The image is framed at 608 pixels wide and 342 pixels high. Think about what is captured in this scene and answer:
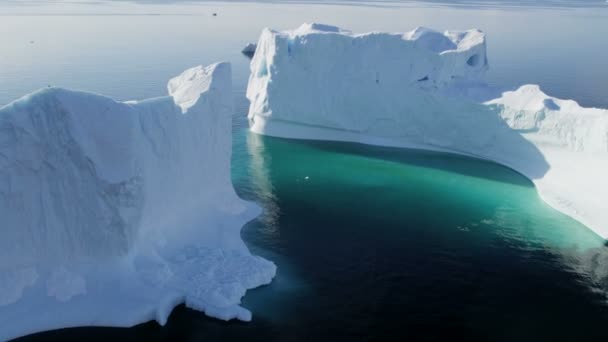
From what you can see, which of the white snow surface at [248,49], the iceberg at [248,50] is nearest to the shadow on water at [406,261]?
the iceberg at [248,50]

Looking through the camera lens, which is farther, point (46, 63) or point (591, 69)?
point (591, 69)

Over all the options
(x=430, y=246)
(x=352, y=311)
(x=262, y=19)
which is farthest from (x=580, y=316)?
(x=262, y=19)

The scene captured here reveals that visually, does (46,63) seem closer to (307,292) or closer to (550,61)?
(307,292)

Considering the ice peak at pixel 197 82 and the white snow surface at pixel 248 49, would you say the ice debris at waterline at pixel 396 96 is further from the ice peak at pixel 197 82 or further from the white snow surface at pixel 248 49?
the white snow surface at pixel 248 49

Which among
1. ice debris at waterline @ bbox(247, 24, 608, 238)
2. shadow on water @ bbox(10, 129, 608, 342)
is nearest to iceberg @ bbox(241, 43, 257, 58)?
ice debris at waterline @ bbox(247, 24, 608, 238)

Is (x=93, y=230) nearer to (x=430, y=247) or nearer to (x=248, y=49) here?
(x=430, y=247)

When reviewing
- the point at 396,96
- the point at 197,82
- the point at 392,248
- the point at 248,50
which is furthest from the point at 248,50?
the point at 392,248
